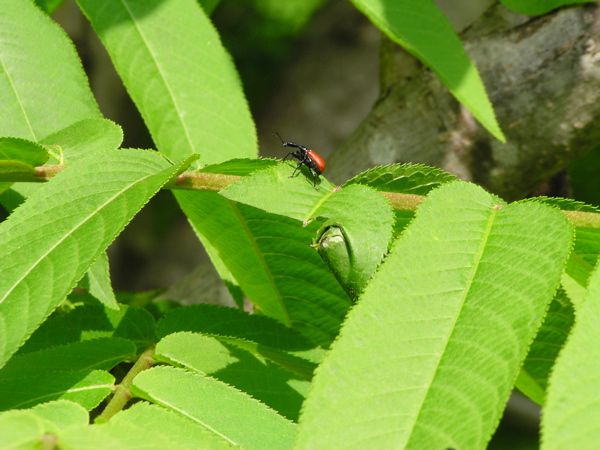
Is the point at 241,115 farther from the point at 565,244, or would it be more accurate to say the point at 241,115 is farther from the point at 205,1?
the point at 565,244

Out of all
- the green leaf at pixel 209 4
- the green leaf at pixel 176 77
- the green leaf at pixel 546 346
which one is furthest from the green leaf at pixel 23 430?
the green leaf at pixel 209 4

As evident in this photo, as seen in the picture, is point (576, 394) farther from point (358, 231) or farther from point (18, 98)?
point (18, 98)

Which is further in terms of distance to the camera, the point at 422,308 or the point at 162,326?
the point at 162,326

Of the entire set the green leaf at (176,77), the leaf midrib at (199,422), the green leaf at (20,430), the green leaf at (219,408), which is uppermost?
the green leaf at (176,77)

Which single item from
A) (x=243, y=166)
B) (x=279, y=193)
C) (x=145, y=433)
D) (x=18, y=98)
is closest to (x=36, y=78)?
(x=18, y=98)

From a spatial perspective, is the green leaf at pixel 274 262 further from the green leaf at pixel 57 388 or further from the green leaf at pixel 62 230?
the green leaf at pixel 57 388

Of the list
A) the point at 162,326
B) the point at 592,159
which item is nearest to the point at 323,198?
the point at 162,326
